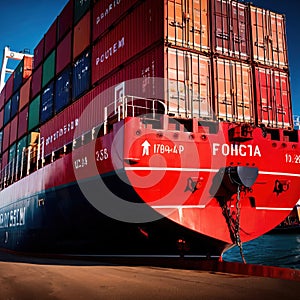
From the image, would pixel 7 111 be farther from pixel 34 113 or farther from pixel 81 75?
pixel 81 75

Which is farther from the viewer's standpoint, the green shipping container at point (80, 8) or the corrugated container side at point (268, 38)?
the green shipping container at point (80, 8)

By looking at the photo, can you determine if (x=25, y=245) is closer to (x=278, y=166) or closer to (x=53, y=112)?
(x=53, y=112)

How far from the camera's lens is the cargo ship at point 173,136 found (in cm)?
905

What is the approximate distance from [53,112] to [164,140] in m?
8.56

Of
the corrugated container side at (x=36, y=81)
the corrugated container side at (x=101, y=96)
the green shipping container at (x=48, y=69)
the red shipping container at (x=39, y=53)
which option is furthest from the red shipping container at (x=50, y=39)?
the corrugated container side at (x=101, y=96)

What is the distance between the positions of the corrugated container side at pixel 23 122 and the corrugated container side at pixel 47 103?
2.63 meters

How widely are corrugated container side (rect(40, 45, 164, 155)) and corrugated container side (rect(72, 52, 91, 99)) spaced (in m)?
0.54

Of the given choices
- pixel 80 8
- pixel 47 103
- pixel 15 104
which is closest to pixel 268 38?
pixel 80 8

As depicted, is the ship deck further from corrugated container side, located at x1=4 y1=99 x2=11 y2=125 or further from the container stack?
corrugated container side, located at x1=4 y1=99 x2=11 y2=125

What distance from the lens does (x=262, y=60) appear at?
11.7 m

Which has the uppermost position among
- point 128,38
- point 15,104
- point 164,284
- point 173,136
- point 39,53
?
point 39,53

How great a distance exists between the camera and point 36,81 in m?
19.1

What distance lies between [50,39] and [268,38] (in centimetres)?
1111

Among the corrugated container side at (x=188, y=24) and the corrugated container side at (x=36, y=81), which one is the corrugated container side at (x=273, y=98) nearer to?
the corrugated container side at (x=188, y=24)
